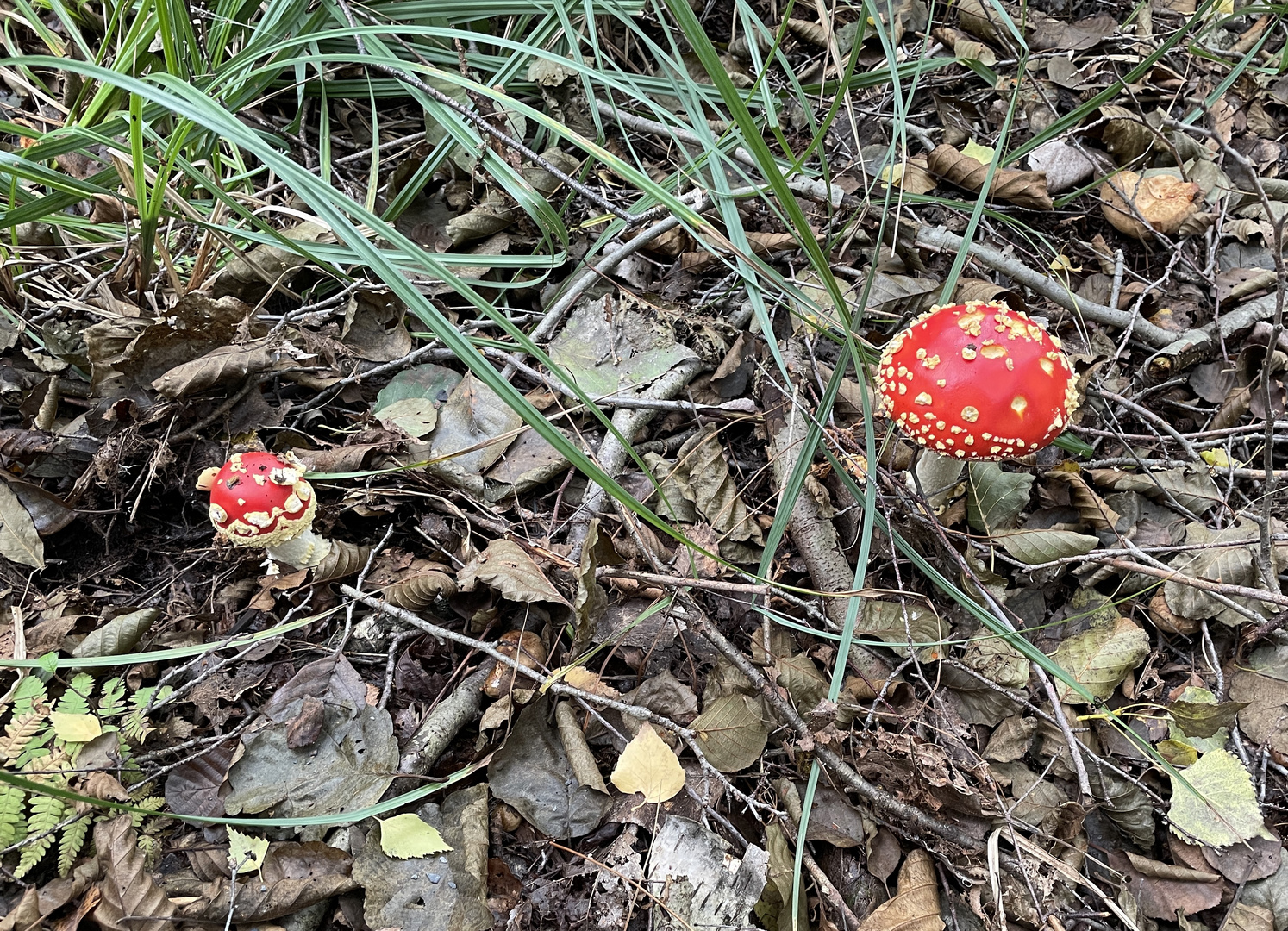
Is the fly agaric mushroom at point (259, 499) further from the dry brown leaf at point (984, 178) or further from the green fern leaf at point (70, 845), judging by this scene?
the dry brown leaf at point (984, 178)

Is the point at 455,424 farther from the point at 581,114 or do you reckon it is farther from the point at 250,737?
the point at 581,114

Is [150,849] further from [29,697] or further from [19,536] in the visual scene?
[19,536]

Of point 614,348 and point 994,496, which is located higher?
point 614,348

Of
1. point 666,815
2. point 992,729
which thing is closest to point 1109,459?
point 992,729

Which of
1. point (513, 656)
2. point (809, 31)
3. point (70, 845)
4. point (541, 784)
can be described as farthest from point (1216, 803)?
point (809, 31)

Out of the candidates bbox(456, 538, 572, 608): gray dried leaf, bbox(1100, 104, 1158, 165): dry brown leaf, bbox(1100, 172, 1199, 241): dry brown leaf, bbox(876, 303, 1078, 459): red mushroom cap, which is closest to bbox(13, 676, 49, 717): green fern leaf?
bbox(456, 538, 572, 608): gray dried leaf

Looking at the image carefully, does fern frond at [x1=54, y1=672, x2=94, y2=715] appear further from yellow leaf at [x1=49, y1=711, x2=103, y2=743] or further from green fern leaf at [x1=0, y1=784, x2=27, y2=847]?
green fern leaf at [x1=0, y1=784, x2=27, y2=847]
